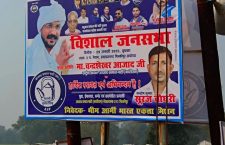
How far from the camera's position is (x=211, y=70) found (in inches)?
215

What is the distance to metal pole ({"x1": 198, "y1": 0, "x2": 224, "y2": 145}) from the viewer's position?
538 cm

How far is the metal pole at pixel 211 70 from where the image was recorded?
5.38m

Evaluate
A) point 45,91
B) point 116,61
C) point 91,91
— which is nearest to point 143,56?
point 116,61

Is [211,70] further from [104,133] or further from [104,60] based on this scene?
[104,133]

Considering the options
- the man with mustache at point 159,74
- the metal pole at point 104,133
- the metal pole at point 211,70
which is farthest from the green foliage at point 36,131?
the metal pole at point 211,70

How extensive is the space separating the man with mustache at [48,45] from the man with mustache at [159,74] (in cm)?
112

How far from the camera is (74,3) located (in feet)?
21.0

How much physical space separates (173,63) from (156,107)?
506mm

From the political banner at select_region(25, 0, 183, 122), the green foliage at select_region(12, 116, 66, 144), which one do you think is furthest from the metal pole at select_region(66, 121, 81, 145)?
the green foliage at select_region(12, 116, 66, 144)

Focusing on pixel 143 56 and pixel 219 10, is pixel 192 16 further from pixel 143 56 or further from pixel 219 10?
pixel 143 56

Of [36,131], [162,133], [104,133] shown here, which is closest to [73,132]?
[104,133]

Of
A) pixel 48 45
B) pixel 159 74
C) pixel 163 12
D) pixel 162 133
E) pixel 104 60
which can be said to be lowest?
pixel 162 133

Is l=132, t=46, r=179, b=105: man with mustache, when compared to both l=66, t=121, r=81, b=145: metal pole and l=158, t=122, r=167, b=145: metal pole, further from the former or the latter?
l=66, t=121, r=81, b=145: metal pole

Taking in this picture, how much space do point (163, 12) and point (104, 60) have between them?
3.05 feet
